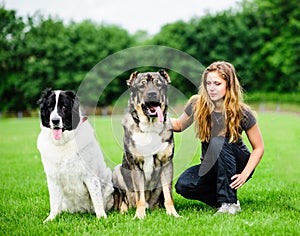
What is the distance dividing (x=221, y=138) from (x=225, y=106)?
0.36 metres

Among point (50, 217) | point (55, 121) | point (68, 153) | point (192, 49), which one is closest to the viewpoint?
point (55, 121)

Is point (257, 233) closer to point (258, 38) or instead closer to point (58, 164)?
point (58, 164)

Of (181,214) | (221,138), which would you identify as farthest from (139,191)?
(221,138)

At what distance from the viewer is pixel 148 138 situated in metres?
4.46

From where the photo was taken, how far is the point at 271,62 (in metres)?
40.9

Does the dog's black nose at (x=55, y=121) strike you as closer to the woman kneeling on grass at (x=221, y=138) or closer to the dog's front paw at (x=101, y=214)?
the dog's front paw at (x=101, y=214)

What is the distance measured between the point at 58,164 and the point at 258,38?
41350 millimetres

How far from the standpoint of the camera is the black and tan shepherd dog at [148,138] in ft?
14.4

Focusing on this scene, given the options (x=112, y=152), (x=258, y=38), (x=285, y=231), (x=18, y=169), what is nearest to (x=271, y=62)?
(x=258, y=38)

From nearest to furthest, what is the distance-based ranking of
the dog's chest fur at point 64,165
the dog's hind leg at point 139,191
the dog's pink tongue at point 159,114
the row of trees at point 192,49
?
the dog's chest fur at point 64,165
the dog's pink tongue at point 159,114
the dog's hind leg at point 139,191
the row of trees at point 192,49

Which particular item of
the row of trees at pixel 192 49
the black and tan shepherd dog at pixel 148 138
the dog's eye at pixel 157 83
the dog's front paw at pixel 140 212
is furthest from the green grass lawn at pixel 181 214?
the row of trees at pixel 192 49

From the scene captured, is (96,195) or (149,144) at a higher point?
(149,144)

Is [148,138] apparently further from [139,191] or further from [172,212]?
[172,212]

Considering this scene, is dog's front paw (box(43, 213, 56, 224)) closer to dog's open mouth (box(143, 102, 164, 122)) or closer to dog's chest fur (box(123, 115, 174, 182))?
dog's chest fur (box(123, 115, 174, 182))
